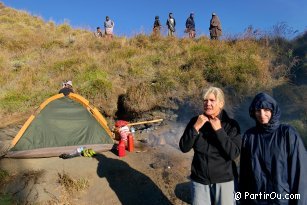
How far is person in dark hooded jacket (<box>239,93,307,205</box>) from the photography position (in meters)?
2.93

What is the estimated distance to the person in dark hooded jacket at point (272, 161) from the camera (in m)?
2.93

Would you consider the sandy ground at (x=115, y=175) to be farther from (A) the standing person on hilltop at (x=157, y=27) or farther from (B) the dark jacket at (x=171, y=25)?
(B) the dark jacket at (x=171, y=25)

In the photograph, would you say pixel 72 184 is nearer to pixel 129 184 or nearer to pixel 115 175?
pixel 115 175

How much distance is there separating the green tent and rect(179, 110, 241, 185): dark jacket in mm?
4981

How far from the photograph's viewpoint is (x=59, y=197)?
5.84 metres

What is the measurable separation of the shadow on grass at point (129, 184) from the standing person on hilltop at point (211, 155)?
93.7 inches

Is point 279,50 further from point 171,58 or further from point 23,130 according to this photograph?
point 23,130

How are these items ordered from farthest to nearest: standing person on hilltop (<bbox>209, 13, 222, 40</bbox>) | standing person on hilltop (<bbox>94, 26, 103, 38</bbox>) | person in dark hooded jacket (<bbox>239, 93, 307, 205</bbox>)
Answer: standing person on hilltop (<bbox>94, 26, 103, 38</bbox>), standing person on hilltop (<bbox>209, 13, 222, 40</bbox>), person in dark hooded jacket (<bbox>239, 93, 307, 205</bbox>)

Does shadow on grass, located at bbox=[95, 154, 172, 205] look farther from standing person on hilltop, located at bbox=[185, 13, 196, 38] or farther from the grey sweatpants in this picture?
standing person on hilltop, located at bbox=[185, 13, 196, 38]

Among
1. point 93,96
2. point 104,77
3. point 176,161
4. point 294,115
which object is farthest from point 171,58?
point 176,161

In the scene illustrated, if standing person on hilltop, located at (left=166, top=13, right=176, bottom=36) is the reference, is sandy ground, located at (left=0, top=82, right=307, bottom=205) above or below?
below

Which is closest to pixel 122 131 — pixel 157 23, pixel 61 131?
pixel 61 131

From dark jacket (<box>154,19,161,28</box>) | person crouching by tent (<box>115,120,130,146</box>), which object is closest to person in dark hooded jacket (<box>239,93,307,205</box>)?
person crouching by tent (<box>115,120,130,146</box>)

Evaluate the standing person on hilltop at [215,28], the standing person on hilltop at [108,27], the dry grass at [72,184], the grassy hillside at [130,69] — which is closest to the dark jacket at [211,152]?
the dry grass at [72,184]
